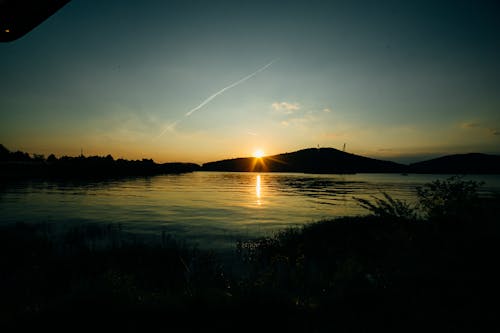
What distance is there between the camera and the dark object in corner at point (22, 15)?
1860 millimetres

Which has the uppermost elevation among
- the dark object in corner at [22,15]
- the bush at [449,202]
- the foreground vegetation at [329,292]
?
the dark object in corner at [22,15]

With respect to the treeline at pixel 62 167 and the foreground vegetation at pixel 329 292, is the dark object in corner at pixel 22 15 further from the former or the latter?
the treeline at pixel 62 167

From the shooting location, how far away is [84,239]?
57.0 feet

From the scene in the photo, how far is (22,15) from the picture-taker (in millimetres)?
2031

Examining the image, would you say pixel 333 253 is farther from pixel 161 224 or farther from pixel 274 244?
pixel 161 224

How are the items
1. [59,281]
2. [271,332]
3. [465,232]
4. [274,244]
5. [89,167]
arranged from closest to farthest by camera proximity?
[271,332], [465,232], [59,281], [274,244], [89,167]

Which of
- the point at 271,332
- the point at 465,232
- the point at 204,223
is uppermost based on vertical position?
the point at 465,232

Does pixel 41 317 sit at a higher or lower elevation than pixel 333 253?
higher

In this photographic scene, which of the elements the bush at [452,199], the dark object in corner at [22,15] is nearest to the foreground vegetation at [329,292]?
the bush at [452,199]

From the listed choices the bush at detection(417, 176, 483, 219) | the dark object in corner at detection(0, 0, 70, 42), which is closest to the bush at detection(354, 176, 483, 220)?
the bush at detection(417, 176, 483, 219)

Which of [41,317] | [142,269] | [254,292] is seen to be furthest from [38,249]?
[254,292]

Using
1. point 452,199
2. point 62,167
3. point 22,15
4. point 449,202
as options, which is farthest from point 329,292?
point 62,167

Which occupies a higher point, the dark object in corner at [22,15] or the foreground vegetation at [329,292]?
the dark object in corner at [22,15]

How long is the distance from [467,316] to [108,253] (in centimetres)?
1397
